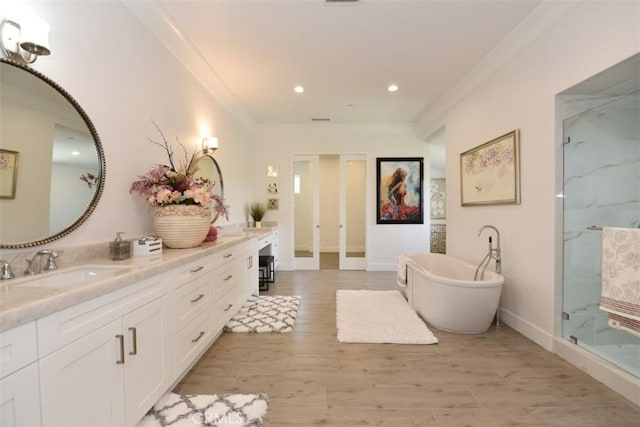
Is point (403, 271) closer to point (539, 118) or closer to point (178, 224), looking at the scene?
point (539, 118)

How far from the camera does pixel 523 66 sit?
2.57m

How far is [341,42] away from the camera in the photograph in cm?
270

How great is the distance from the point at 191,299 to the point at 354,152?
4362mm

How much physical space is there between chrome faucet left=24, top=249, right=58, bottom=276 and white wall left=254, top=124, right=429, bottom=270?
422cm

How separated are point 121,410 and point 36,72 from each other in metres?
1.75

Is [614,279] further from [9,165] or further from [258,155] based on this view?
[258,155]

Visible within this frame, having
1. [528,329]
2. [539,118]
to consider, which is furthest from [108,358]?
[539,118]

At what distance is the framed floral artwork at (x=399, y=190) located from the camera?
214 inches

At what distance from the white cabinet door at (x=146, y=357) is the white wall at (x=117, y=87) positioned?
0.67m

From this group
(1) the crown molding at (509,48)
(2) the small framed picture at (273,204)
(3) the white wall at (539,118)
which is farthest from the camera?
(2) the small framed picture at (273,204)

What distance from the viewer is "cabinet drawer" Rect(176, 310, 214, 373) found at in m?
1.77

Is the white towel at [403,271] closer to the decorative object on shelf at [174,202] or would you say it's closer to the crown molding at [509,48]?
the crown molding at [509,48]

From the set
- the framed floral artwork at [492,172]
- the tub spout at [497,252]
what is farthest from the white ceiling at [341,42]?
the tub spout at [497,252]

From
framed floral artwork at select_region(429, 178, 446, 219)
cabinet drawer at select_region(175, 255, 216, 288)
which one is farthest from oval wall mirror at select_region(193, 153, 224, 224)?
framed floral artwork at select_region(429, 178, 446, 219)
